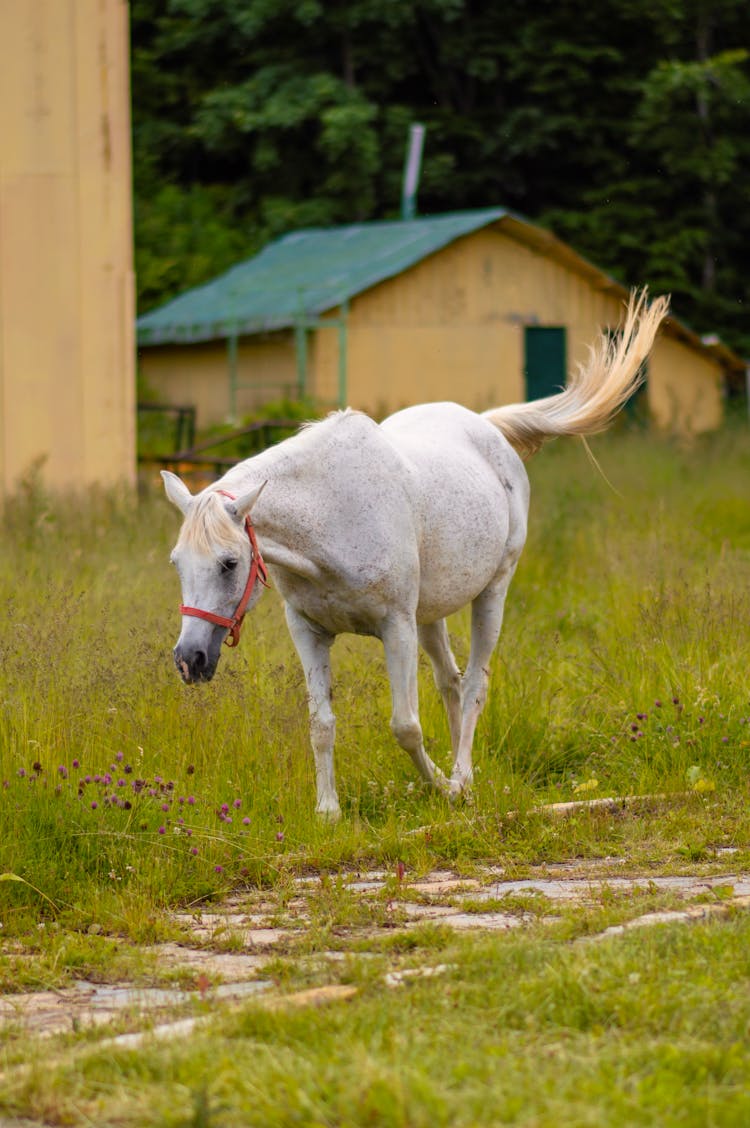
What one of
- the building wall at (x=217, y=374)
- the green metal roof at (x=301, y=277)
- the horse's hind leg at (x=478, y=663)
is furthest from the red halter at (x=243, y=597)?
the building wall at (x=217, y=374)

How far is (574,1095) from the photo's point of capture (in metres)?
3.47

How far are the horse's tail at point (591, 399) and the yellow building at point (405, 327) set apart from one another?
1501cm

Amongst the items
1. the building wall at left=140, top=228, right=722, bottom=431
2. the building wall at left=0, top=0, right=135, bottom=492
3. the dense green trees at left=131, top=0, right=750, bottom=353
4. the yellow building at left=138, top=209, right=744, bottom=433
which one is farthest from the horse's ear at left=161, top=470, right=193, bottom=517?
the dense green trees at left=131, top=0, right=750, bottom=353

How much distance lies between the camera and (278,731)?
705 centimetres

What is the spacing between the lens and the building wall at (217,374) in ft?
85.5

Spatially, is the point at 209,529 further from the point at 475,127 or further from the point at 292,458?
the point at 475,127

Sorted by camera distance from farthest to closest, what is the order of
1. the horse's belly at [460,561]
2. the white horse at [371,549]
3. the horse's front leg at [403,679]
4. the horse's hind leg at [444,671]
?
1. the horse's hind leg at [444,671]
2. the horse's belly at [460,561]
3. the horse's front leg at [403,679]
4. the white horse at [371,549]

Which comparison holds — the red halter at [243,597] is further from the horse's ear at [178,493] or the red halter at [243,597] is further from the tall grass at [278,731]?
the tall grass at [278,731]

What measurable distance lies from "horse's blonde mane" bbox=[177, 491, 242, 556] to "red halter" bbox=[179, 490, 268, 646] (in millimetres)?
142

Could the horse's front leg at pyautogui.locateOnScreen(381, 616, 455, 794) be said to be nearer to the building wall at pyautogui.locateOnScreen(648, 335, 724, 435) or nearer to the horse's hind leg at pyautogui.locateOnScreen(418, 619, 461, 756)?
the horse's hind leg at pyautogui.locateOnScreen(418, 619, 461, 756)

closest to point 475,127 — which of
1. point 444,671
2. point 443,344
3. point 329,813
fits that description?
point 443,344

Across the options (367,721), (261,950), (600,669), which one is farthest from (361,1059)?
(600,669)

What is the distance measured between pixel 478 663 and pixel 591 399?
71.4 inches

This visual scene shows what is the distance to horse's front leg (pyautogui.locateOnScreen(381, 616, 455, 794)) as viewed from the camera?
673 cm
